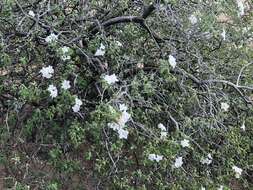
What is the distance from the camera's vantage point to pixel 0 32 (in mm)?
3318

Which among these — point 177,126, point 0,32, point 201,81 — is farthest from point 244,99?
point 0,32

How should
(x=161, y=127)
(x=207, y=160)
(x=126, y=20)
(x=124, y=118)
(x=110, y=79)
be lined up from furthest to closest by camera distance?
(x=126, y=20) < (x=207, y=160) < (x=161, y=127) < (x=110, y=79) < (x=124, y=118)

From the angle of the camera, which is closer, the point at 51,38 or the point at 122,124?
the point at 122,124

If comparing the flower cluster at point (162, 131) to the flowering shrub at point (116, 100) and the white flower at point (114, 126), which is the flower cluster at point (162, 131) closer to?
the flowering shrub at point (116, 100)

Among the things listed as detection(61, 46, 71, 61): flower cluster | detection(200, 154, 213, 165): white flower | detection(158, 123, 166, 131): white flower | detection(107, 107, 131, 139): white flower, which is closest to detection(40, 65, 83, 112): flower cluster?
detection(61, 46, 71, 61): flower cluster

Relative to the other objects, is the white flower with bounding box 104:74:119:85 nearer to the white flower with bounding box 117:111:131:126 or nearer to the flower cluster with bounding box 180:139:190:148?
the white flower with bounding box 117:111:131:126

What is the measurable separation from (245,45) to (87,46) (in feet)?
4.55

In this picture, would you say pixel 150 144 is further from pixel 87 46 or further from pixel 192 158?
pixel 87 46

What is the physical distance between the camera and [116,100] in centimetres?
297

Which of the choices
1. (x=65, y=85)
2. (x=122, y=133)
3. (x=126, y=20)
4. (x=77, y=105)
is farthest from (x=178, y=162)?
(x=126, y=20)

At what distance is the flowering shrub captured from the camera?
3.12 m

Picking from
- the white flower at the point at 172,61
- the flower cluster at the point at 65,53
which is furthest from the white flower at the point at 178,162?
the flower cluster at the point at 65,53

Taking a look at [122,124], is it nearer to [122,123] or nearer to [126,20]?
[122,123]

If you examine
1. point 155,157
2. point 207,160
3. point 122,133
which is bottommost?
point 207,160
